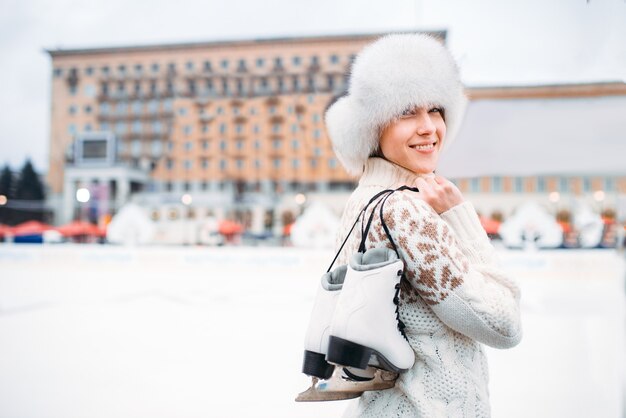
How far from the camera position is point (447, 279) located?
0.86 m

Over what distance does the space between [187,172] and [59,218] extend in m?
10.6

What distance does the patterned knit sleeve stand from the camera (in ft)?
2.83

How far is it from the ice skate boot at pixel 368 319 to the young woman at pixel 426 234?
2.4 inches

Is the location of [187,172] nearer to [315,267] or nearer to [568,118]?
[315,267]

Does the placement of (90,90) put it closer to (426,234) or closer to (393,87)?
(393,87)

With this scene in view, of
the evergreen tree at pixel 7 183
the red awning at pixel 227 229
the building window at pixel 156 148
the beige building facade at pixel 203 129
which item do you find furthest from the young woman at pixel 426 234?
the building window at pixel 156 148

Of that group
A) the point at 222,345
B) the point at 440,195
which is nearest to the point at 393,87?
the point at 440,195

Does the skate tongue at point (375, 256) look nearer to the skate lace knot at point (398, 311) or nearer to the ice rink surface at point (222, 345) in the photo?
the skate lace knot at point (398, 311)

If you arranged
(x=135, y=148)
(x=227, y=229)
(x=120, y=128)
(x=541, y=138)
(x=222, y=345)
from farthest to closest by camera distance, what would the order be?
(x=120, y=128)
(x=135, y=148)
(x=227, y=229)
(x=222, y=345)
(x=541, y=138)

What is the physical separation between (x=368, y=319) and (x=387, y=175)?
32cm

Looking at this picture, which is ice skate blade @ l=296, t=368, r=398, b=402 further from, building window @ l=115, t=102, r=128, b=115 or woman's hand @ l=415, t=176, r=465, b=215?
building window @ l=115, t=102, r=128, b=115

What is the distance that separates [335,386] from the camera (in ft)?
3.07

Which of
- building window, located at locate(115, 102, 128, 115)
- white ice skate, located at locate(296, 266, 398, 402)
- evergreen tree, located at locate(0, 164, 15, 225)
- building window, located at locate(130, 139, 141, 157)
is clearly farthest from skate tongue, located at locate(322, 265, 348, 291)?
building window, located at locate(115, 102, 128, 115)

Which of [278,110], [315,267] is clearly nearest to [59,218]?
[278,110]
